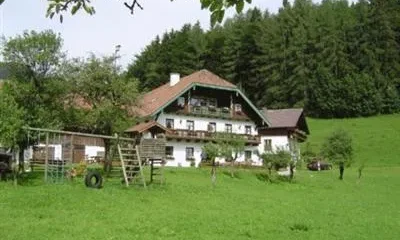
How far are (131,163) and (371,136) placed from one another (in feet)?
178

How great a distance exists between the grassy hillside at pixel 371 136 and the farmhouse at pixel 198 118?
10.2 meters

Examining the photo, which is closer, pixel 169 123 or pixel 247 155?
pixel 169 123

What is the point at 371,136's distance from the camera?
77.4 m

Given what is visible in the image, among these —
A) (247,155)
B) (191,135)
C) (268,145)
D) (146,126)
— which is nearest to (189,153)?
(191,135)

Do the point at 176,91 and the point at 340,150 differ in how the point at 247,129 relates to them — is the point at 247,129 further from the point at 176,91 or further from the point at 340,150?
the point at 340,150

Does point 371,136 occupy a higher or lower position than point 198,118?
lower

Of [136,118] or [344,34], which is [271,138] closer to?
[136,118]

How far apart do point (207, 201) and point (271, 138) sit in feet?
141

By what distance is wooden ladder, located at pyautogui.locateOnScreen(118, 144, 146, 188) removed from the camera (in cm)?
2811

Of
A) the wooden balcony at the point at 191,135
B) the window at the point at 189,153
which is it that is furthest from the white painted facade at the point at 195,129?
the wooden balcony at the point at 191,135

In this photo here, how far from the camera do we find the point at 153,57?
111688 mm

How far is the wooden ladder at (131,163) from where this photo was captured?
2811cm

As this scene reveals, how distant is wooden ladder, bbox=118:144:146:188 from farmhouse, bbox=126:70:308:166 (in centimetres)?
2180

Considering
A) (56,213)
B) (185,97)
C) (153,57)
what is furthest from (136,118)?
(153,57)
